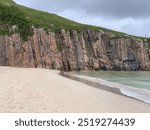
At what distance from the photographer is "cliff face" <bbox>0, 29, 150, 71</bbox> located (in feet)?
299

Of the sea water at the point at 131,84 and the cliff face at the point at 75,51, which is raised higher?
the cliff face at the point at 75,51

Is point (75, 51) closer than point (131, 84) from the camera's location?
No

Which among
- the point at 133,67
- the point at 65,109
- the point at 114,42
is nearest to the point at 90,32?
the point at 114,42

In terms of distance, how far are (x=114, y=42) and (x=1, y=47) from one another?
5092cm

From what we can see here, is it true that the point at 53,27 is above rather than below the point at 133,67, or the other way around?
above

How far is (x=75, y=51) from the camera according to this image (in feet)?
363

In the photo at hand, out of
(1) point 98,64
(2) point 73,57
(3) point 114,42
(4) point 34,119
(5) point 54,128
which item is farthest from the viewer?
(3) point 114,42

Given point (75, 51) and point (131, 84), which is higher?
point (75, 51)

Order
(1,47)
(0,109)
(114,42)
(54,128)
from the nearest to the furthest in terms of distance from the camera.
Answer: (54,128) → (0,109) → (1,47) → (114,42)

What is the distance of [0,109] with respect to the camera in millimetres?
15680

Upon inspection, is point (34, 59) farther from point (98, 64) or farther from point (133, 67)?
point (133, 67)

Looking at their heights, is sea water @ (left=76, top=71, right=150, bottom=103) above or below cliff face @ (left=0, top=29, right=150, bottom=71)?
below

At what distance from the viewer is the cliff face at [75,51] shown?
3593 inches

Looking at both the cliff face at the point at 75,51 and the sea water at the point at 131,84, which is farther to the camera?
the cliff face at the point at 75,51
